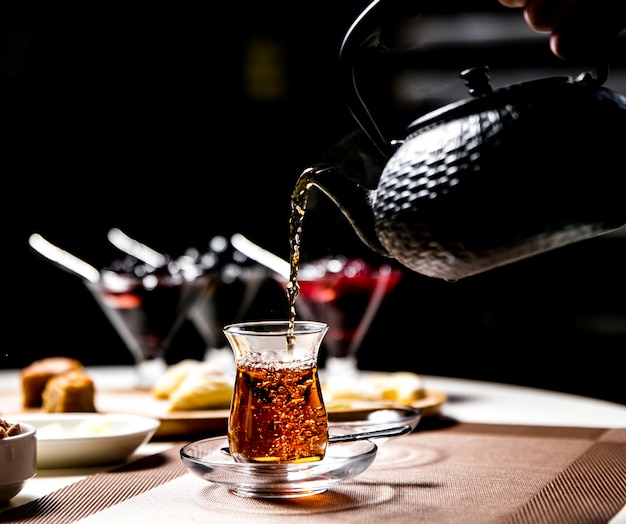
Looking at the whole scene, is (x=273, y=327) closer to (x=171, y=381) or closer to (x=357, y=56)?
(x=357, y=56)

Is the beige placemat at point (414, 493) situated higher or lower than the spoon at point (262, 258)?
lower

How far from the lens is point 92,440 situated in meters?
1.29

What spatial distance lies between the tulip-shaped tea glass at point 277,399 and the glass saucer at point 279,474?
0.08ft

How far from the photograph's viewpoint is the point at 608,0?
3.24ft

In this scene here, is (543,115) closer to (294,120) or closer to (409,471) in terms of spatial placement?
(409,471)

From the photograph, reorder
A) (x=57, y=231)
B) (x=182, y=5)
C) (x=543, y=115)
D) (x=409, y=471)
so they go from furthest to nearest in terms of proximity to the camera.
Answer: (x=182, y=5) < (x=57, y=231) < (x=409, y=471) < (x=543, y=115)

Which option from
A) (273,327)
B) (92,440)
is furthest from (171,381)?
(273,327)

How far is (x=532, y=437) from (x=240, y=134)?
→ 3272mm

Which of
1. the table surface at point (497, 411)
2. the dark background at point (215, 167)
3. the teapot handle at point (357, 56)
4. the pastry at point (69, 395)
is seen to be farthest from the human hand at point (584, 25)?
the dark background at point (215, 167)

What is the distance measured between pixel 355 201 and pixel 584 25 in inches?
13.4

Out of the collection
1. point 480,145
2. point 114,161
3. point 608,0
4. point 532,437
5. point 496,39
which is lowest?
point 532,437

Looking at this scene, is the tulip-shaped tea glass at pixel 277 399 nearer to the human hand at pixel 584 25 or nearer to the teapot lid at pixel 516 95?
the teapot lid at pixel 516 95

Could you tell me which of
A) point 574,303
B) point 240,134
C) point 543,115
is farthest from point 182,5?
point 543,115

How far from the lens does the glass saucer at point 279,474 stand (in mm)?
1053
